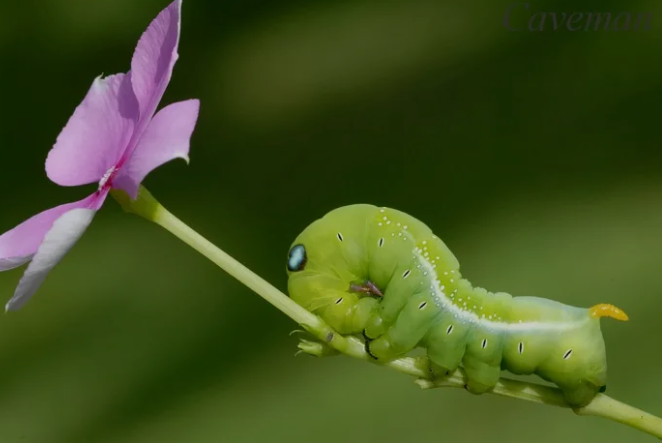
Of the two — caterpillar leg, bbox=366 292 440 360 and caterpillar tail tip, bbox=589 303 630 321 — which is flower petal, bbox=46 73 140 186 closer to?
caterpillar leg, bbox=366 292 440 360

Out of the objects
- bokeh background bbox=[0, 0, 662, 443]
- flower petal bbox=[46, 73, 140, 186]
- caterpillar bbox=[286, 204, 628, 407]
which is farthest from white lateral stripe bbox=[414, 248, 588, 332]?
bokeh background bbox=[0, 0, 662, 443]

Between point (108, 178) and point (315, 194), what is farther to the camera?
point (315, 194)

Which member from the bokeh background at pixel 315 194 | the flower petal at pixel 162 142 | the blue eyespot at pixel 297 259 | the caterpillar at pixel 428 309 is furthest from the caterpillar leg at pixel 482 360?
the bokeh background at pixel 315 194

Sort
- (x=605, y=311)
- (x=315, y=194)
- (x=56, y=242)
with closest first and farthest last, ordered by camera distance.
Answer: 1. (x=56, y=242)
2. (x=605, y=311)
3. (x=315, y=194)

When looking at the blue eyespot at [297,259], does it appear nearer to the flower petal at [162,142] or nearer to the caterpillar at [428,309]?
the caterpillar at [428,309]

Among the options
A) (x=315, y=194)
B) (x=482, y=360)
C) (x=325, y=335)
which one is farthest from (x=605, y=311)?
(x=315, y=194)

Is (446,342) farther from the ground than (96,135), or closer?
closer

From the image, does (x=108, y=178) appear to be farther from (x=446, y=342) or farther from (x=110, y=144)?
(x=446, y=342)
